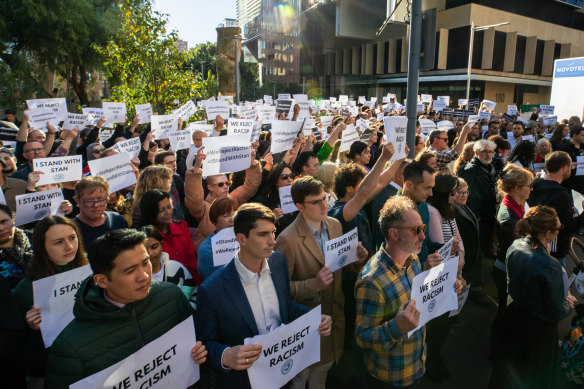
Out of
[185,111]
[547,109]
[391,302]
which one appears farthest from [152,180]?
[547,109]

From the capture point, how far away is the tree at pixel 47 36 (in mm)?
18031

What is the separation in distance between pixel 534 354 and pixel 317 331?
1.93 m

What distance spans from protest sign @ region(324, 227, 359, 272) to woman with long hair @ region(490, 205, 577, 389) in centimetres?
130

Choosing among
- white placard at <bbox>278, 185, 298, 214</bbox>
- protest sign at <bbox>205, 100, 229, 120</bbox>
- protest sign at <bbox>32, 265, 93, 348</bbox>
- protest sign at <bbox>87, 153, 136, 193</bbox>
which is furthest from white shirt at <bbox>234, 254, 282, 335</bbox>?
protest sign at <bbox>205, 100, 229, 120</bbox>

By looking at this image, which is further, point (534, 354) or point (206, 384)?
point (534, 354)

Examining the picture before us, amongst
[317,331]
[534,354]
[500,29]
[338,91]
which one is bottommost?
[534,354]

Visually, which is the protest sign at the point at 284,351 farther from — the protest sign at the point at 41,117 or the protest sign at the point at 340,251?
the protest sign at the point at 41,117

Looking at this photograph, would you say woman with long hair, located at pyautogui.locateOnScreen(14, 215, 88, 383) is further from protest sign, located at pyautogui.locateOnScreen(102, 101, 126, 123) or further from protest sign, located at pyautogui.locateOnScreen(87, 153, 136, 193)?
protest sign, located at pyautogui.locateOnScreen(102, 101, 126, 123)

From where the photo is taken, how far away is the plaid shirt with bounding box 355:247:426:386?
2.38m

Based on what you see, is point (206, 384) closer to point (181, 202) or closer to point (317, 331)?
point (317, 331)

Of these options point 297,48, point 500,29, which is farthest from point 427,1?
point 297,48

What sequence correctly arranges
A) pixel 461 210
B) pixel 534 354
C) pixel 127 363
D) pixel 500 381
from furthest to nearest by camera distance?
pixel 461 210 → pixel 500 381 → pixel 534 354 → pixel 127 363

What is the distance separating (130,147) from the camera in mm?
5949

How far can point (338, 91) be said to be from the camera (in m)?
49.2
